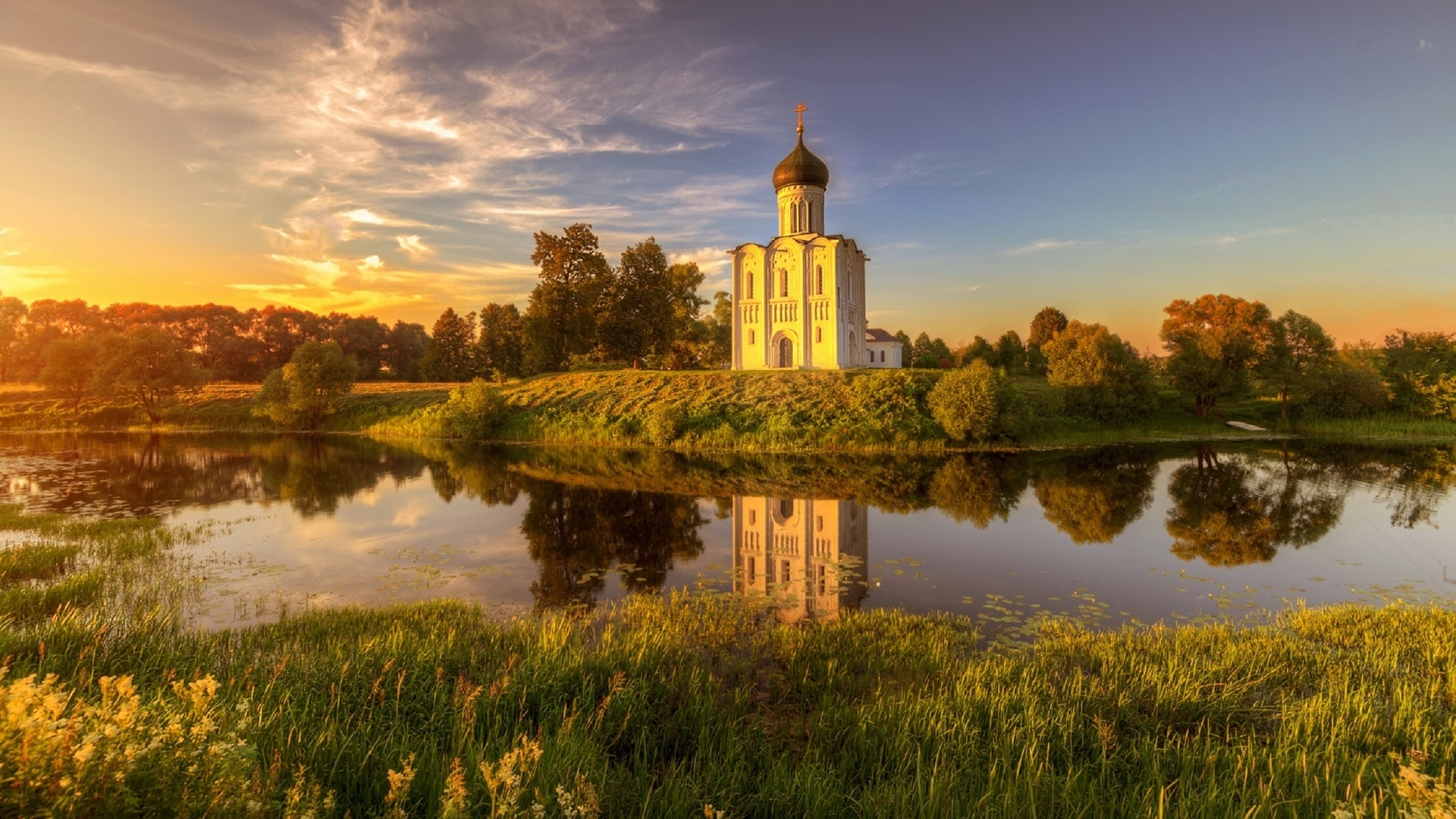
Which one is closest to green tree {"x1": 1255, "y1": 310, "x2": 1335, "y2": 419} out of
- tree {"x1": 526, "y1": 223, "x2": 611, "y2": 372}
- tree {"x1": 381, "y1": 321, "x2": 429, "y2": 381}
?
tree {"x1": 526, "y1": 223, "x2": 611, "y2": 372}

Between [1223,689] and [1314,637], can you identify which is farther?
[1314,637]

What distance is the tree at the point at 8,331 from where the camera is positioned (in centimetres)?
6450

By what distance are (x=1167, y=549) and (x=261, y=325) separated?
9419 centimetres

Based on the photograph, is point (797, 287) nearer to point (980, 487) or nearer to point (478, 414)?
point (478, 414)

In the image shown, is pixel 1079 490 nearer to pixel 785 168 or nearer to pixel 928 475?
pixel 928 475

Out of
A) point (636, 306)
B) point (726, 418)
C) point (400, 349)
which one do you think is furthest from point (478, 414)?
point (400, 349)

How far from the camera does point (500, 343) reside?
2603 inches

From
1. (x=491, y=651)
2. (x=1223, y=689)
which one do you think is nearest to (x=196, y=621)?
(x=491, y=651)

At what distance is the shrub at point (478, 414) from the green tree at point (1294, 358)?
50.2 m

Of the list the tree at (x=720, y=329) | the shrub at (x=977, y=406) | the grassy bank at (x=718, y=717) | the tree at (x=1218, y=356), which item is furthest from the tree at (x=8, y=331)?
the tree at (x=1218, y=356)

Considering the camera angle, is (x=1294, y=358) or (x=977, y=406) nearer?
(x=977, y=406)

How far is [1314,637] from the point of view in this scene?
314 inches

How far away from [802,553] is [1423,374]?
166ft

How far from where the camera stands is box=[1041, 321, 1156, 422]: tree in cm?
3591
